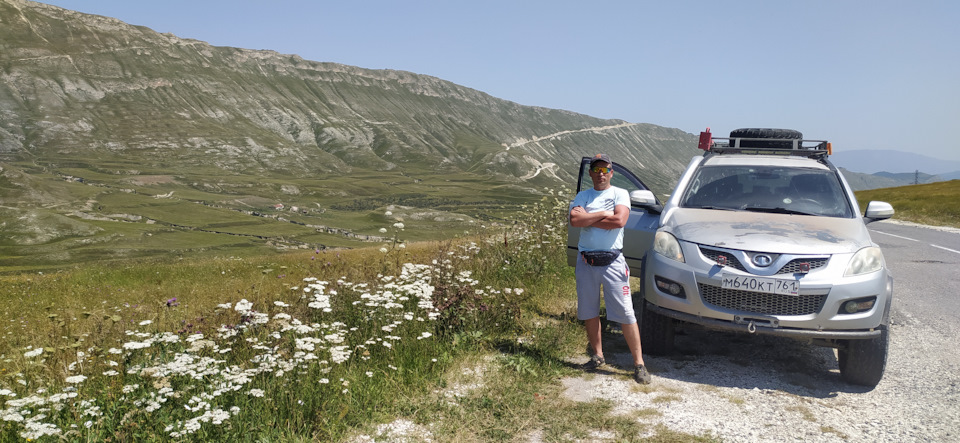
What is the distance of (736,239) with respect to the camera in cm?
566

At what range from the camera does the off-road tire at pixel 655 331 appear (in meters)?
6.38

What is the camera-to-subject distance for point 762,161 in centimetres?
758

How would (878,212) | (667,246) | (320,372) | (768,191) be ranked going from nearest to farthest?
(320,372) < (667,246) < (878,212) < (768,191)

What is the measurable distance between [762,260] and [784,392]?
132 cm

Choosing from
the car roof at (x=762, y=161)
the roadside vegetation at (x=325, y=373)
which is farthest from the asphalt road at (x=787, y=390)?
the car roof at (x=762, y=161)

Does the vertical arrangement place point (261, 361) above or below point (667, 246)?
below

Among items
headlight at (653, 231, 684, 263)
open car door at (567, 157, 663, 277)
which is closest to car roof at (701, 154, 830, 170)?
open car door at (567, 157, 663, 277)

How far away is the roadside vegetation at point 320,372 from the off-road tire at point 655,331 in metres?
0.85

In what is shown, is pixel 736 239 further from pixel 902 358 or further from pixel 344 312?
pixel 344 312

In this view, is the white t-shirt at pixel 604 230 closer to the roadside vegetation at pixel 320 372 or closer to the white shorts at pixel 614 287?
the white shorts at pixel 614 287

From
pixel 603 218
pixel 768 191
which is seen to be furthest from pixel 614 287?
pixel 768 191

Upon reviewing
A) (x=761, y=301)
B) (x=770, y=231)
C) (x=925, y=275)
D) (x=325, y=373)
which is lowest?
(x=925, y=275)

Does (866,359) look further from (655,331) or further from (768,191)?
(768,191)

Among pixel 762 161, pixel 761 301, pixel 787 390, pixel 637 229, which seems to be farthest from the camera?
pixel 762 161
